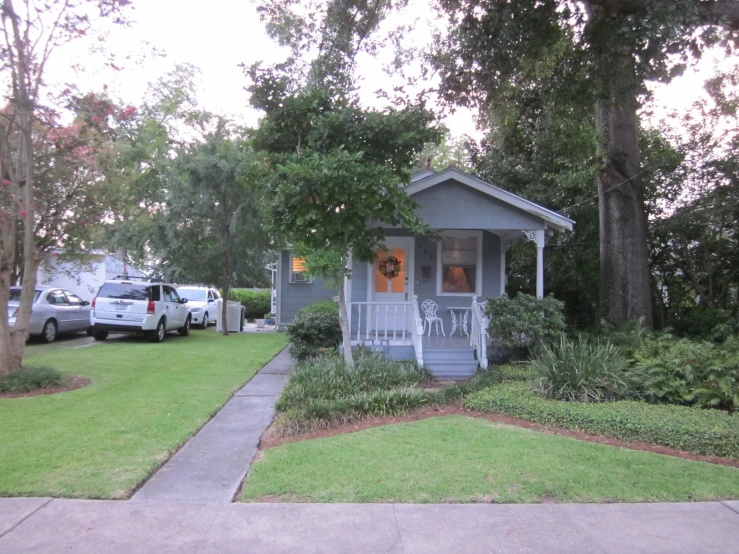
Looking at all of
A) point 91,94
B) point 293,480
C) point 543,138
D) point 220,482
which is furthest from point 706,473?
point 543,138

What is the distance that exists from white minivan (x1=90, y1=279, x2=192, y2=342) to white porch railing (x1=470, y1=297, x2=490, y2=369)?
8947mm

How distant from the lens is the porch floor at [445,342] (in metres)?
10.5

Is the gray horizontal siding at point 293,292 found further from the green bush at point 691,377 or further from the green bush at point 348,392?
the green bush at point 691,377

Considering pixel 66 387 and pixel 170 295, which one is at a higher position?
pixel 170 295

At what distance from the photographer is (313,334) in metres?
11.6

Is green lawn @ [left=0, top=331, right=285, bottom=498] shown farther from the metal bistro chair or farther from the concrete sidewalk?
the metal bistro chair

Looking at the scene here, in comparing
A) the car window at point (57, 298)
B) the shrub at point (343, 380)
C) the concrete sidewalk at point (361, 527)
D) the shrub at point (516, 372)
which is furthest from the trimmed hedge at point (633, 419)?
the car window at point (57, 298)

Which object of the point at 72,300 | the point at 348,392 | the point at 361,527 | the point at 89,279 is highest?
the point at 89,279

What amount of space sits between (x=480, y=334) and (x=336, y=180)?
431 centimetres

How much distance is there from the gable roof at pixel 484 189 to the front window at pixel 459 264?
1.62 metres

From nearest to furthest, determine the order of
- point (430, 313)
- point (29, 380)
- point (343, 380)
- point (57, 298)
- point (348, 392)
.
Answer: point (348, 392) < point (343, 380) < point (29, 380) < point (430, 313) < point (57, 298)

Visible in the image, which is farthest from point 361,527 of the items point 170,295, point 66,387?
point 170,295

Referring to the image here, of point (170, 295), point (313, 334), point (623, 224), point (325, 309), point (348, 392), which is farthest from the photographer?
point (170, 295)

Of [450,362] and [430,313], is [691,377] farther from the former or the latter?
[430,313]
